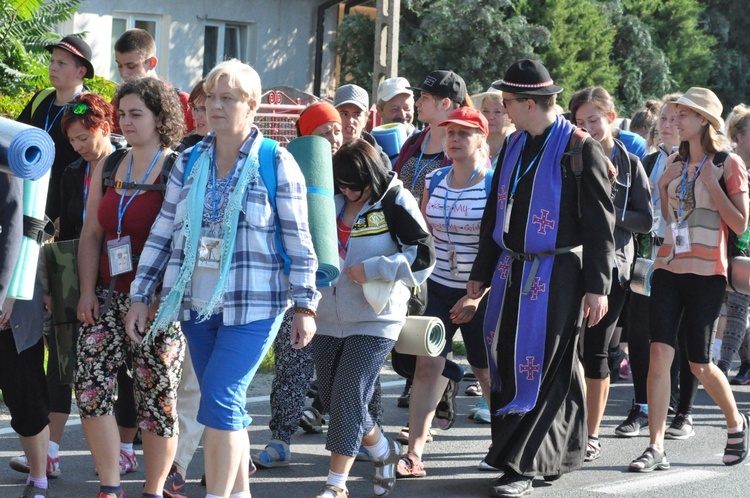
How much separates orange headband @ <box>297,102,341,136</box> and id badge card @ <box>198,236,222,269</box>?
67.4 inches

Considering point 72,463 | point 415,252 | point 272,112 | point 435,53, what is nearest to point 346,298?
point 415,252

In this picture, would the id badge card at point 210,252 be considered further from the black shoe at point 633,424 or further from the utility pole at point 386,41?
the utility pole at point 386,41

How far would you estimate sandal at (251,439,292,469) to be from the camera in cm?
626

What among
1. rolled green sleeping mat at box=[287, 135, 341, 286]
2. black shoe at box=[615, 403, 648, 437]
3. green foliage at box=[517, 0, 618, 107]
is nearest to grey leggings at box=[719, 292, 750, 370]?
black shoe at box=[615, 403, 648, 437]

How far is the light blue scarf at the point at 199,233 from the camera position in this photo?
458 centimetres

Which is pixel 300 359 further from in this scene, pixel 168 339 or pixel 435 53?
pixel 435 53

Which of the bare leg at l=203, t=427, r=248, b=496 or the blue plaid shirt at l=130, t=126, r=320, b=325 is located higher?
the blue plaid shirt at l=130, t=126, r=320, b=325

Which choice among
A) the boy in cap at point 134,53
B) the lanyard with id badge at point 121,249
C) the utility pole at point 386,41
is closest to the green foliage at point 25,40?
the boy in cap at point 134,53

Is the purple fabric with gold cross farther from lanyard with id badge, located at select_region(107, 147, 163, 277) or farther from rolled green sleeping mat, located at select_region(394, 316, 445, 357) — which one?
lanyard with id badge, located at select_region(107, 147, 163, 277)

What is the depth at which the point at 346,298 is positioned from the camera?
18.3 feet

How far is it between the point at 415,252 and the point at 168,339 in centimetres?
127

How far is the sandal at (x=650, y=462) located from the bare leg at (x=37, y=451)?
320cm

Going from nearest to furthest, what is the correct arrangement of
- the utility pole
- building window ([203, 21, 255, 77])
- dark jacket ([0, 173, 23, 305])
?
dark jacket ([0, 173, 23, 305]), the utility pole, building window ([203, 21, 255, 77])

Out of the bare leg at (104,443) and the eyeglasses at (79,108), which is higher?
the eyeglasses at (79,108)
